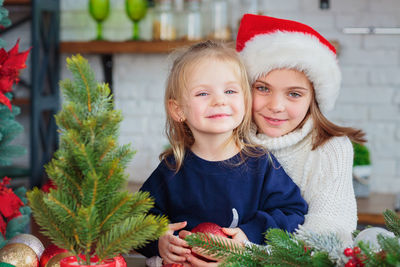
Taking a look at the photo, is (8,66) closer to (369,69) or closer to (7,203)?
(7,203)

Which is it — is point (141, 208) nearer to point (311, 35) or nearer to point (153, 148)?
point (311, 35)

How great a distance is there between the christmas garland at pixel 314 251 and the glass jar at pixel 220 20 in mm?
1934

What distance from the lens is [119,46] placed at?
2.70 metres

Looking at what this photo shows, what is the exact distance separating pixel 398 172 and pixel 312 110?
156 cm

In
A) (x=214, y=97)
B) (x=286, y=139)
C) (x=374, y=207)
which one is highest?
(x=214, y=97)

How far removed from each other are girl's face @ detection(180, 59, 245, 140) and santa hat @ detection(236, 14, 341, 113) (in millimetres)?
101

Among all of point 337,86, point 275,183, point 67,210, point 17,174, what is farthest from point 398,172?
point 67,210

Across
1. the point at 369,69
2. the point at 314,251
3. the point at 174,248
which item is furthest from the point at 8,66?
the point at 369,69

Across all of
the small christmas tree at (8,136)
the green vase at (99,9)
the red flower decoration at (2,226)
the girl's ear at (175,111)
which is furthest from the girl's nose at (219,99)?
the green vase at (99,9)

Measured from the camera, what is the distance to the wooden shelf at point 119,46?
2666 mm

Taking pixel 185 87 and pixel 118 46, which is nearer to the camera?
pixel 185 87

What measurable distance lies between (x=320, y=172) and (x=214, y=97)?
302mm

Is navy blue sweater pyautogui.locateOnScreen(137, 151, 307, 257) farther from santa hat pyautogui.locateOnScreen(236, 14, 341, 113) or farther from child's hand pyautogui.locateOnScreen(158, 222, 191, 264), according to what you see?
santa hat pyautogui.locateOnScreen(236, 14, 341, 113)

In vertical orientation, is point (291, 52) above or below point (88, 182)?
above
